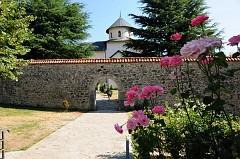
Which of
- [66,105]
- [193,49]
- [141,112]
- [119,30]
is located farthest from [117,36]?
[193,49]

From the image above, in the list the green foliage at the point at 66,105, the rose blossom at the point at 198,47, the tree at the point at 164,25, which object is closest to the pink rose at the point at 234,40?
the rose blossom at the point at 198,47

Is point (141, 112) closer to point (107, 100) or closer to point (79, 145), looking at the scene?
point (79, 145)

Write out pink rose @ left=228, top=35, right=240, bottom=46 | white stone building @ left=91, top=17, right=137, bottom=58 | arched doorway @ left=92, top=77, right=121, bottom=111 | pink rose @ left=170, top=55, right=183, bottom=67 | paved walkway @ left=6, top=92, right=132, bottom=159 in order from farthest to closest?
white stone building @ left=91, top=17, right=137, bottom=58 < arched doorway @ left=92, top=77, right=121, bottom=111 < paved walkway @ left=6, top=92, right=132, bottom=159 < pink rose @ left=170, top=55, right=183, bottom=67 < pink rose @ left=228, top=35, right=240, bottom=46

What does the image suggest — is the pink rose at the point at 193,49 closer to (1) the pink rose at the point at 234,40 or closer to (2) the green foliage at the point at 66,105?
(1) the pink rose at the point at 234,40

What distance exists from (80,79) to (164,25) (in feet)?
35.4

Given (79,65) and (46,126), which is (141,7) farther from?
(46,126)

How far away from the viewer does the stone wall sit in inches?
543

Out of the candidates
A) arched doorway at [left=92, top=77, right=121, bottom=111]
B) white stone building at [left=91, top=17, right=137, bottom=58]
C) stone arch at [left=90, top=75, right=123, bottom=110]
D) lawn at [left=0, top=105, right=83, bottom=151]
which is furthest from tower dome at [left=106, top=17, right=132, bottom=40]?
lawn at [left=0, top=105, right=83, bottom=151]

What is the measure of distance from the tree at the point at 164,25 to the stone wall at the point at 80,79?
7.22m

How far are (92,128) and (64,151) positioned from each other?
3127 mm

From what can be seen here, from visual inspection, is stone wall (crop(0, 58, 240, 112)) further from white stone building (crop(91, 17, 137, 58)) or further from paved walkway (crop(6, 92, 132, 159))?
white stone building (crop(91, 17, 137, 58))

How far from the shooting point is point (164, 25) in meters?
20.8

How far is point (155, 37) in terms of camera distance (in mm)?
21094

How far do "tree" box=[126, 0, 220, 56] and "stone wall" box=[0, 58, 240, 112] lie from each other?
7216mm
